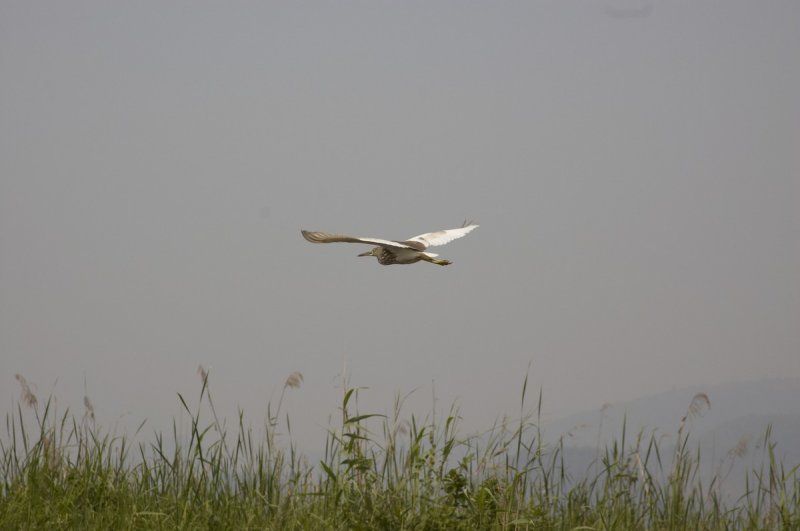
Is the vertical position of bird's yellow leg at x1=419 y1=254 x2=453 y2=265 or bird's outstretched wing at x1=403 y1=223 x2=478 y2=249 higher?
bird's outstretched wing at x1=403 y1=223 x2=478 y2=249

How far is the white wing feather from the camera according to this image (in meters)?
7.79

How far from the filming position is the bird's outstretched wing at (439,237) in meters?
7.73

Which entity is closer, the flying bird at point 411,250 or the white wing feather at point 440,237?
the flying bird at point 411,250

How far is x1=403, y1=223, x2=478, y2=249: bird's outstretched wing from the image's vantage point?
7.73m

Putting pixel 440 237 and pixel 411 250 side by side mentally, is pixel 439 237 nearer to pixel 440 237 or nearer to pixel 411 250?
pixel 440 237

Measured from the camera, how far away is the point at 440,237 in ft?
26.5

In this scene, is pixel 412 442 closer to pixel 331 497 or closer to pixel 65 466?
pixel 331 497

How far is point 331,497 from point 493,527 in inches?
42.4

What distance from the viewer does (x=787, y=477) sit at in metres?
6.88

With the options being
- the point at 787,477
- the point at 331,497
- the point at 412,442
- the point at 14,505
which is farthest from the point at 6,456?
the point at 787,477

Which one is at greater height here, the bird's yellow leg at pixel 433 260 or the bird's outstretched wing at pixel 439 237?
the bird's outstretched wing at pixel 439 237

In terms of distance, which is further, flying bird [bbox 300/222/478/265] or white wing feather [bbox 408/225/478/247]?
white wing feather [bbox 408/225/478/247]

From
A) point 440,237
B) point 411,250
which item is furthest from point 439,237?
point 411,250

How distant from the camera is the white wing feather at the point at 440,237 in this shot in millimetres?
7793
